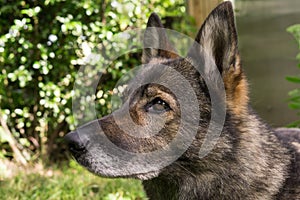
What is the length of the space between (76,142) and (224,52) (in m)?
1.02

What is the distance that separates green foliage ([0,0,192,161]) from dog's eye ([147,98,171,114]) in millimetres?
2629

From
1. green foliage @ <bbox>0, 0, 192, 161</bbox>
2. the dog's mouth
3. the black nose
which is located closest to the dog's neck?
the dog's mouth

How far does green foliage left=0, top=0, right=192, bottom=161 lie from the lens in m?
5.79

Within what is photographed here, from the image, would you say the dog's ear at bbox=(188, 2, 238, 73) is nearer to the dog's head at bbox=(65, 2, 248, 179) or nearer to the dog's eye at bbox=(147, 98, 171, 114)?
the dog's head at bbox=(65, 2, 248, 179)

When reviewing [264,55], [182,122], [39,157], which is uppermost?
[182,122]

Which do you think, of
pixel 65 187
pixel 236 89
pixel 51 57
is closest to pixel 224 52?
pixel 236 89

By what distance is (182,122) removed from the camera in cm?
308

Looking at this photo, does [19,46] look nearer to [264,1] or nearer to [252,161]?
[264,1]

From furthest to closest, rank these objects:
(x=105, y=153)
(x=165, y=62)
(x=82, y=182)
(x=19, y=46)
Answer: (x=19, y=46) → (x=82, y=182) → (x=165, y=62) → (x=105, y=153)

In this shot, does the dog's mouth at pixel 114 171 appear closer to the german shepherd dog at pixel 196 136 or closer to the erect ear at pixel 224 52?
the german shepherd dog at pixel 196 136

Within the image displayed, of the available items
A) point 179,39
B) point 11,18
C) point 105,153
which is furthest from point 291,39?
point 105,153

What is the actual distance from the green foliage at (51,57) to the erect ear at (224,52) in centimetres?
262

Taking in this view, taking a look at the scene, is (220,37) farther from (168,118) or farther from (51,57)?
(51,57)

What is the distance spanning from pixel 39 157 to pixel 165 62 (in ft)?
11.6
